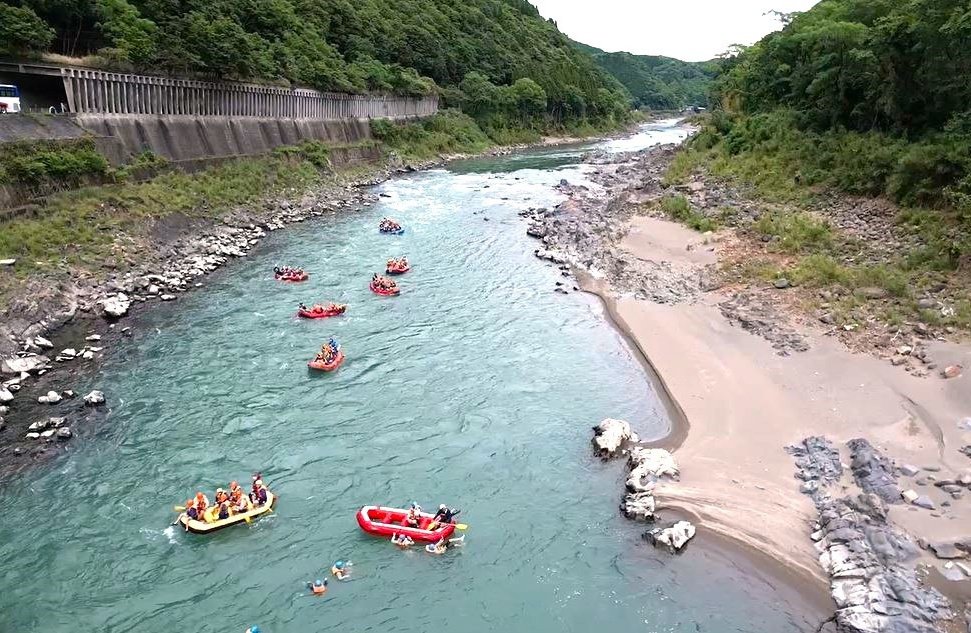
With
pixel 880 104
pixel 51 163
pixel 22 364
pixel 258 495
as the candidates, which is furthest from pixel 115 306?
pixel 880 104

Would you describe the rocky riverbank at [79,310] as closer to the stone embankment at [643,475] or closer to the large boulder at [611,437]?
the large boulder at [611,437]

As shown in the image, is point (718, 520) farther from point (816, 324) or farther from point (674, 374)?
point (816, 324)

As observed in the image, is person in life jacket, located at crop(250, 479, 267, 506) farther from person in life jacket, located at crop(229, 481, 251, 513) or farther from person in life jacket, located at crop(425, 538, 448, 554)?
person in life jacket, located at crop(425, 538, 448, 554)

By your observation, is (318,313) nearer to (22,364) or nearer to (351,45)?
(22,364)

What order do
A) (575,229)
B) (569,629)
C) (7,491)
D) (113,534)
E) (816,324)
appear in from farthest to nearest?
(575,229) < (816,324) < (7,491) < (113,534) < (569,629)

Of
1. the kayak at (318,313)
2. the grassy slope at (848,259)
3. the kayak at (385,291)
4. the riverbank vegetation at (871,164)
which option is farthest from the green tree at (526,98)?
the kayak at (318,313)

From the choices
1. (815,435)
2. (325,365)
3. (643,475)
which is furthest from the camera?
(325,365)

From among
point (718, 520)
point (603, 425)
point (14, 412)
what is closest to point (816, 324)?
point (603, 425)

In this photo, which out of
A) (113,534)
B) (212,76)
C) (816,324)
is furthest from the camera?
(212,76)
